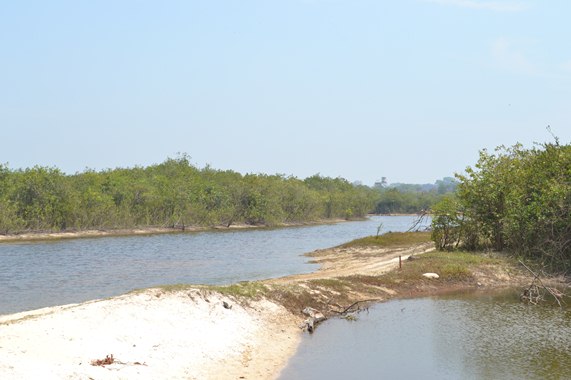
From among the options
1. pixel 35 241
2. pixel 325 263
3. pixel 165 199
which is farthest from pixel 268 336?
pixel 165 199

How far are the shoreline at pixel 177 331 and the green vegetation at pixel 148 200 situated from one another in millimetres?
61276

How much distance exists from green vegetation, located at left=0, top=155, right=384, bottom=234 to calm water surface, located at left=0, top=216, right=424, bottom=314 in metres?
15.0

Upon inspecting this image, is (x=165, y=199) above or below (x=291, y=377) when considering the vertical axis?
above

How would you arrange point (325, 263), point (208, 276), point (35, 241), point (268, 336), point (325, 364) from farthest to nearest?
point (35, 241) → point (325, 263) → point (208, 276) → point (268, 336) → point (325, 364)

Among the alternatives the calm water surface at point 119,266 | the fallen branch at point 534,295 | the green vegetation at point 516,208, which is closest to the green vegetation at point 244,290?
the calm water surface at point 119,266

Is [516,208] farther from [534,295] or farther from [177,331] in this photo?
[177,331]

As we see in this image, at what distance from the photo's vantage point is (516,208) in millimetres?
38625

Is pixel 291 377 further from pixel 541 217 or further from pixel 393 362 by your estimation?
pixel 541 217

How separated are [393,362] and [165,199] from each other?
287ft

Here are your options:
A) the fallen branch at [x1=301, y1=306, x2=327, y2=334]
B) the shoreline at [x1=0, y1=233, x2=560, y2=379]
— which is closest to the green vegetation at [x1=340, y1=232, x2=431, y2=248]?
the shoreline at [x1=0, y1=233, x2=560, y2=379]

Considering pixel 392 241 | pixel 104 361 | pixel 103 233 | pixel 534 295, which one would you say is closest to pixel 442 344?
pixel 534 295

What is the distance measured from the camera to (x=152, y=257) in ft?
177

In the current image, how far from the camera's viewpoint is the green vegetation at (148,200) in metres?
82.9

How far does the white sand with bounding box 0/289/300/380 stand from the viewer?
14.9 meters
